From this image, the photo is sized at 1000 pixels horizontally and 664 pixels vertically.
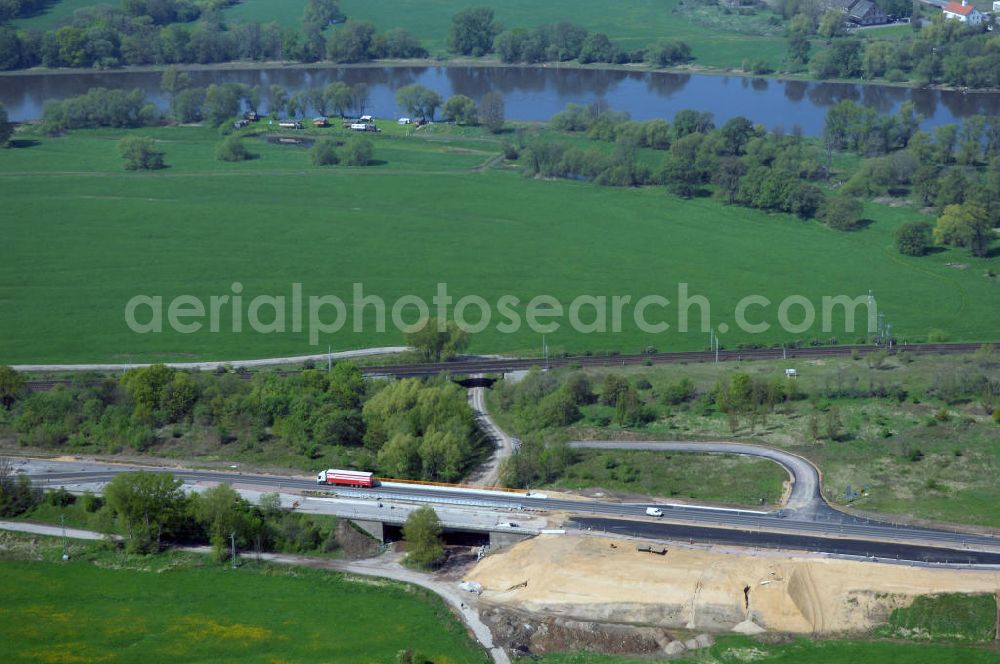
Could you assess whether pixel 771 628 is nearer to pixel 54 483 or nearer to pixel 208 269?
pixel 54 483

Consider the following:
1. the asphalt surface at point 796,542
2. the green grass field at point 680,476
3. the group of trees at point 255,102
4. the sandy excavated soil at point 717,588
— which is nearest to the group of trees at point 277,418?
the green grass field at point 680,476

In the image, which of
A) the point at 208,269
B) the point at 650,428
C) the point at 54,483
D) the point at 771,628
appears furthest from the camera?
the point at 208,269

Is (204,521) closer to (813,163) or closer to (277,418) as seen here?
(277,418)

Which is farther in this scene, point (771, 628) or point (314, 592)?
point (314, 592)

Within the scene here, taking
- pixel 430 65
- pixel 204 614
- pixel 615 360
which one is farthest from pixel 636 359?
pixel 430 65

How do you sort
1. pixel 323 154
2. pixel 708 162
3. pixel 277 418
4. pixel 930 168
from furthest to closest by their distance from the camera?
pixel 323 154 < pixel 708 162 < pixel 930 168 < pixel 277 418

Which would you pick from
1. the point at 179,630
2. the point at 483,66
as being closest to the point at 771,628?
the point at 179,630

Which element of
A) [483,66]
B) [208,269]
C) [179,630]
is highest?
[483,66]

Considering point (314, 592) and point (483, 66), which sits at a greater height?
point (483, 66)
